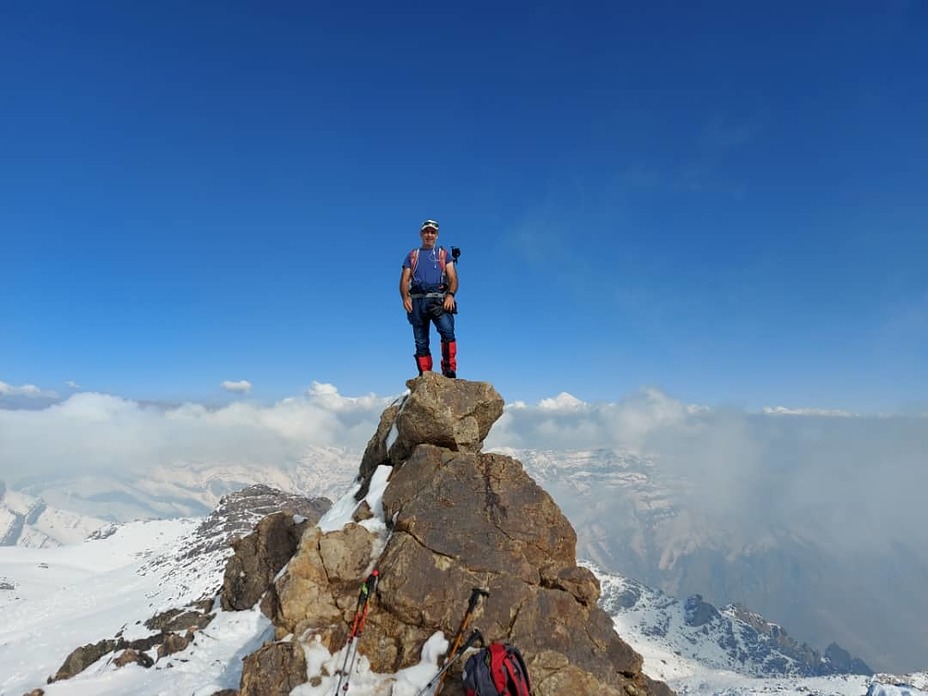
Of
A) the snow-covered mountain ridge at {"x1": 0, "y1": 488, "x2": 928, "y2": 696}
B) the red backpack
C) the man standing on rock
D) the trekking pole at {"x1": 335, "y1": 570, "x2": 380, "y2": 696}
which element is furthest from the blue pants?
the snow-covered mountain ridge at {"x1": 0, "y1": 488, "x2": 928, "y2": 696}

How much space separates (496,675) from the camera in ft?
39.3

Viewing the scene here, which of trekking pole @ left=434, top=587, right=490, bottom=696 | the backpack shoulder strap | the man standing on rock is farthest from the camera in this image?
the man standing on rock

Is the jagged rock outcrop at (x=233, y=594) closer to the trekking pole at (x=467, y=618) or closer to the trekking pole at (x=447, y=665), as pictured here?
the trekking pole at (x=467, y=618)

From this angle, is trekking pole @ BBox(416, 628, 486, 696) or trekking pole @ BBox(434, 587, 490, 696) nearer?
trekking pole @ BBox(416, 628, 486, 696)

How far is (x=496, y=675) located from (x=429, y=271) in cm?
1419

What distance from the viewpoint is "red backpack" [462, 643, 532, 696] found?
11852 millimetres

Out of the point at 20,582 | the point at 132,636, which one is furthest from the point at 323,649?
the point at 20,582

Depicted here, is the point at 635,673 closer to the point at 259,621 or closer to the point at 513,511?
the point at 513,511

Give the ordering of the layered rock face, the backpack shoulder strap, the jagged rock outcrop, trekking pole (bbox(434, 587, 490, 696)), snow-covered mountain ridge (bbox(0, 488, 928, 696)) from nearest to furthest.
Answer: the backpack shoulder strap
trekking pole (bbox(434, 587, 490, 696))
the layered rock face
snow-covered mountain ridge (bbox(0, 488, 928, 696))
the jagged rock outcrop

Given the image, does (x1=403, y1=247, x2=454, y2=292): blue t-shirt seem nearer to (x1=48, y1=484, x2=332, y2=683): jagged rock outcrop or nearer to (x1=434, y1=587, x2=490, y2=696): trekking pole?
(x1=434, y1=587, x2=490, y2=696): trekking pole

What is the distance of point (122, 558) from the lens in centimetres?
16088

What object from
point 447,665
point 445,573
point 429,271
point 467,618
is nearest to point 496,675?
point 447,665

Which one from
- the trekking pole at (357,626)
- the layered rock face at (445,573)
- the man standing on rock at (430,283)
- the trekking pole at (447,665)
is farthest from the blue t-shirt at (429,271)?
the trekking pole at (447,665)

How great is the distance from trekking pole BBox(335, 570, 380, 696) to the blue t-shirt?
36.6 feet
